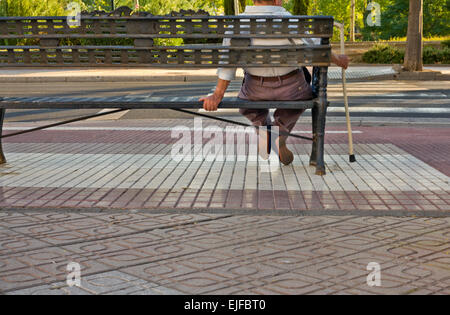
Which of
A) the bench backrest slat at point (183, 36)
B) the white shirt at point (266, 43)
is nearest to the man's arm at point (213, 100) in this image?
the white shirt at point (266, 43)

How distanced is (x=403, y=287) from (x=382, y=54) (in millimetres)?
27444

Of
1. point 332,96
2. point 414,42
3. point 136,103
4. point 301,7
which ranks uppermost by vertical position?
point 301,7

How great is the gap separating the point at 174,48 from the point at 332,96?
379 inches

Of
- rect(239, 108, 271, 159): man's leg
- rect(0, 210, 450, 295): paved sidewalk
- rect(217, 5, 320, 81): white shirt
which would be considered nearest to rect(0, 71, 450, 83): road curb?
rect(239, 108, 271, 159): man's leg

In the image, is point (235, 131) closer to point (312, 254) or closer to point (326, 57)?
point (326, 57)

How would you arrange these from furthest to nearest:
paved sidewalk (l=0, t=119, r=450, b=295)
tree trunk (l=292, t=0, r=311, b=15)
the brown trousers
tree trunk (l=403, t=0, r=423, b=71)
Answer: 1. tree trunk (l=292, t=0, r=311, b=15)
2. tree trunk (l=403, t=0, r=423, b=71)
3. the brown trousers
4. paved sidewalk (l=0, t=119, r=450, b=295)

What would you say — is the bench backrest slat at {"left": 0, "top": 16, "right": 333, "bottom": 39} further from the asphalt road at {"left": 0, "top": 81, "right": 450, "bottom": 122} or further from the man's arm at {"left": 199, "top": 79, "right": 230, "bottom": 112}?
the asphalt road at {"left": 0, "top": 81, "right": 450, "bottom": 122}

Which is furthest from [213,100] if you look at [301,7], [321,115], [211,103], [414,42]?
[301,7]

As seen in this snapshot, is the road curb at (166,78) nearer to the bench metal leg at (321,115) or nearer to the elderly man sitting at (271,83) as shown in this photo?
the elderly man sitting at (271,83)

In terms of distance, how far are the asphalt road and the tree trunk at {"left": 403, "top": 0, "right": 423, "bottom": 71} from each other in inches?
201

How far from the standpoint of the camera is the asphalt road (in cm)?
1215

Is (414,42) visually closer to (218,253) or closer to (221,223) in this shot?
(221,223)

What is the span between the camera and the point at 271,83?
6.22 metres

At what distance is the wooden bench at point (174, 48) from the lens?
19.1ft
